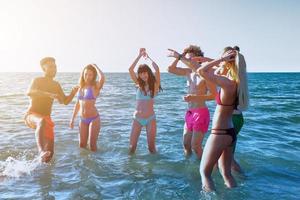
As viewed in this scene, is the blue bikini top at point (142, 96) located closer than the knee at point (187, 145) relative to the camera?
No

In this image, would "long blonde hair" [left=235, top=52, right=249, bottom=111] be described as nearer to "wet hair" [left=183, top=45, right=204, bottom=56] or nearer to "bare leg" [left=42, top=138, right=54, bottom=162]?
"wet hair" [left=183, top=45, right=204, bottom=56]

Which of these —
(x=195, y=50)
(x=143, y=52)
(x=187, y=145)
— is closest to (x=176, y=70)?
(x=195, y=50)

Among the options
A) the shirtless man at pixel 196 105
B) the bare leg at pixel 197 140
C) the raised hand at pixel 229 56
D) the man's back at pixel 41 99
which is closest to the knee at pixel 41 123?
the man's back at pixel 41 99

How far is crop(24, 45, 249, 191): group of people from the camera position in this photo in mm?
5473

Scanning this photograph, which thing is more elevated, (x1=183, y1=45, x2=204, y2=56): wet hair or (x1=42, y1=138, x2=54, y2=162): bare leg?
(x1=183, y1=45, x2=204, y2=56): wet hair

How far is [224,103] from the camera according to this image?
5543 millimetres

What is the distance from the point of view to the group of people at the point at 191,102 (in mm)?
5473

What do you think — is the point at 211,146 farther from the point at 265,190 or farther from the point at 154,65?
the point at 154,65

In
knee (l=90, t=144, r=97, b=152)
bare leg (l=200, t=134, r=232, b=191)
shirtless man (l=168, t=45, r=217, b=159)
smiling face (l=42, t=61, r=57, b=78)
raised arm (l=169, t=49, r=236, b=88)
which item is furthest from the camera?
knee (l=90, t=144, r=97, b=152)

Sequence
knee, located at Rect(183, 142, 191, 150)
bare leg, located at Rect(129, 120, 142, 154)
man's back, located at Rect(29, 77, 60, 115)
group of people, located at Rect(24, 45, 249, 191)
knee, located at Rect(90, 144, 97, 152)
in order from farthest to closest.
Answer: knee, located at Rect(90, 144, 97, 152) < bare leg, located at Rect(129, 120, 142, 154) < knee, located at Rect(183, 142, 191, 150) < man's back, located at Rect(29, 77, 60, 115) < group of people, located at Rect(24, 45, 249, 191)

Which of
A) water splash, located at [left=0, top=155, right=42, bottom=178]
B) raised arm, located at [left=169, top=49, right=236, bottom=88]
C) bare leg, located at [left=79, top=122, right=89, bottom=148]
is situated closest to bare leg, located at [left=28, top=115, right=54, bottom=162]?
water splash, located at [left=0, top=155, right=42, bottom=178]

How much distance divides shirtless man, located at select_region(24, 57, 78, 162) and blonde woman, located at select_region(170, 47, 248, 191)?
12.7ft

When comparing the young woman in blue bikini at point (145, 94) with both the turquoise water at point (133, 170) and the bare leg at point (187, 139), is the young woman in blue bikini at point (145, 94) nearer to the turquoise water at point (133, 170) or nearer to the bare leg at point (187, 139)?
the bare leg at point (187, 139)

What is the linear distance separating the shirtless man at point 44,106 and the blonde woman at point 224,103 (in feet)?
12.7
